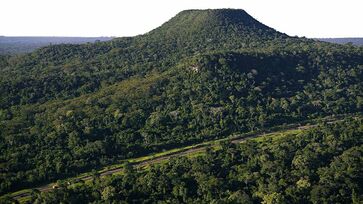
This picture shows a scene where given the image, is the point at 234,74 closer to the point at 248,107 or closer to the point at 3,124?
the point at 248,107

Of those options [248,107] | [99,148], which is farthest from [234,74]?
[99,148]

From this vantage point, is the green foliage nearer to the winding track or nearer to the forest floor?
the forest floor

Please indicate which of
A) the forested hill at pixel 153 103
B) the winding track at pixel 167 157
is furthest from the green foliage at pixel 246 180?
the forested hill at pixel 153 103

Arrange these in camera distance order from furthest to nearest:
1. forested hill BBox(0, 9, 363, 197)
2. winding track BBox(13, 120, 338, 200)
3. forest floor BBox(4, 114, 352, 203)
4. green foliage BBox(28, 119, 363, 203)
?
forested hill BBox(0, 9, 363, 197) < winding track BBox(13, 120, 338, 200) < forest floor BBox(4, 114, 352, 203) < green foliage BBox(28, 119, 363, 203)

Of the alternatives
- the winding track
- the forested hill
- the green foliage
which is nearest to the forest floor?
the winding track

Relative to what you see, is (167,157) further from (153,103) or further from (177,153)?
(153,103)

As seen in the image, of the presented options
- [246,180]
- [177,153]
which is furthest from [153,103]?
[246,180]

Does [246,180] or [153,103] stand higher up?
[153,103]
